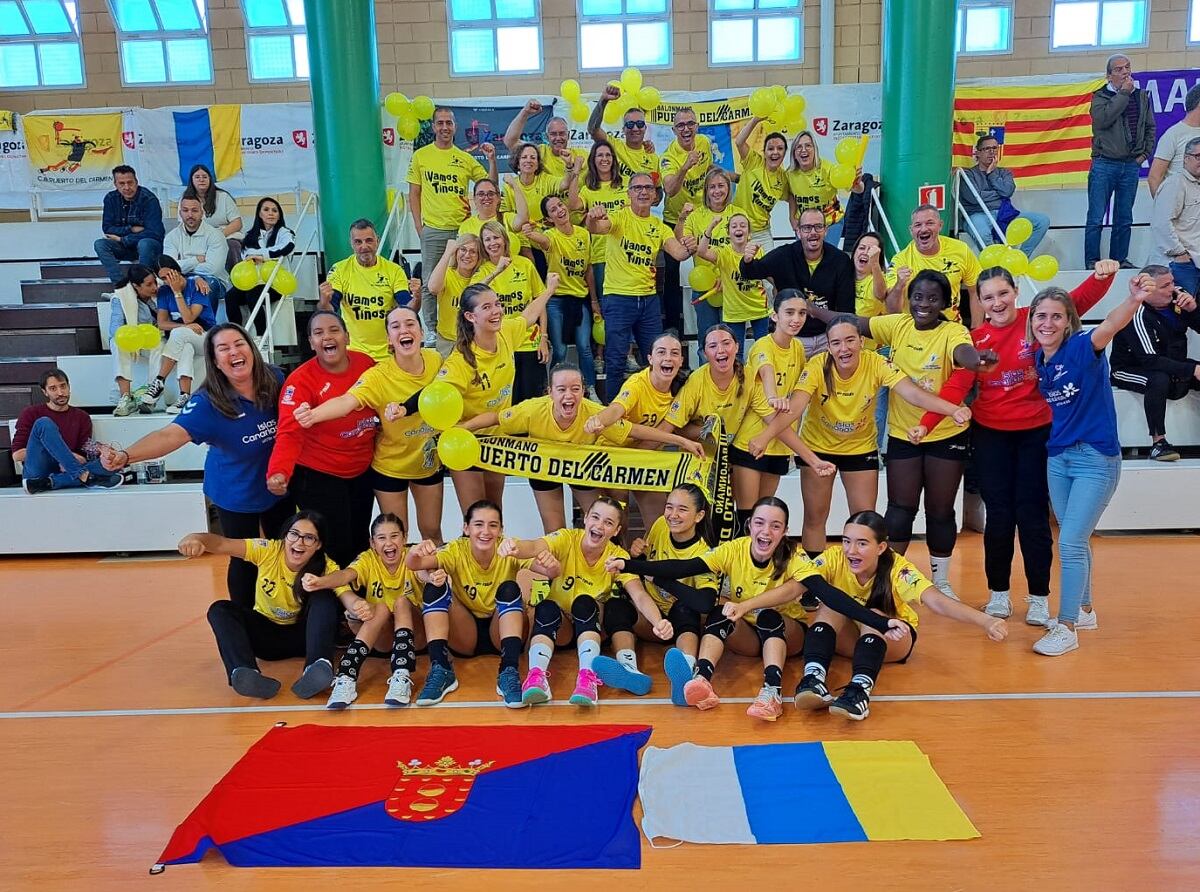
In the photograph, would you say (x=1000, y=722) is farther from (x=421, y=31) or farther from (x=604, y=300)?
(x=421, y=31)

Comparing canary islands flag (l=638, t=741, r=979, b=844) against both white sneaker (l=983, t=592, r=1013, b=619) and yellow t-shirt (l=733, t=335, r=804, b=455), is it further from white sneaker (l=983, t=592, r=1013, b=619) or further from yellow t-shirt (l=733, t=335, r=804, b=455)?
yellow t-shirt (l=733, t=335, r=804, b=455)

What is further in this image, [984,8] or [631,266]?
[984,8]

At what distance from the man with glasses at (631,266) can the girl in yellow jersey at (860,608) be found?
2837mm

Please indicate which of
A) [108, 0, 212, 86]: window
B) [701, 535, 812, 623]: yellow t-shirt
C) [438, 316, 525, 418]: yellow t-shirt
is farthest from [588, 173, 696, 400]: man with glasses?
[108, 0, 212, 86]: window

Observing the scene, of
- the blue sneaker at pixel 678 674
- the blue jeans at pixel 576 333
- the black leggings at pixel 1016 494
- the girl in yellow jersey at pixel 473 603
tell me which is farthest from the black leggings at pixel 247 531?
the black leggings at pixel 1016 494

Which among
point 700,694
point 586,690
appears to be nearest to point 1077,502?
point 700,694

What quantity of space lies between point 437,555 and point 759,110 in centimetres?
478

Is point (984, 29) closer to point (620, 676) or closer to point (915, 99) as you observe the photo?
point (915, 99)

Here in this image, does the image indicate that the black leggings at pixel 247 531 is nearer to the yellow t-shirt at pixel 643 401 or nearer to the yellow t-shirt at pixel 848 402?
the yellow t-shirt at pixel 643 401

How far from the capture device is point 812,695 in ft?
12.3

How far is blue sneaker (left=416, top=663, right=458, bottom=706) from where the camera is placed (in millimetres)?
4031

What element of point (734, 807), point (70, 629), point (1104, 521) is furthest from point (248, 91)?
point (734, 807)

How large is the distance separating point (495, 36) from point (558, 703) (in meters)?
11.3

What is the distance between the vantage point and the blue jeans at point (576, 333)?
22.7 feet
